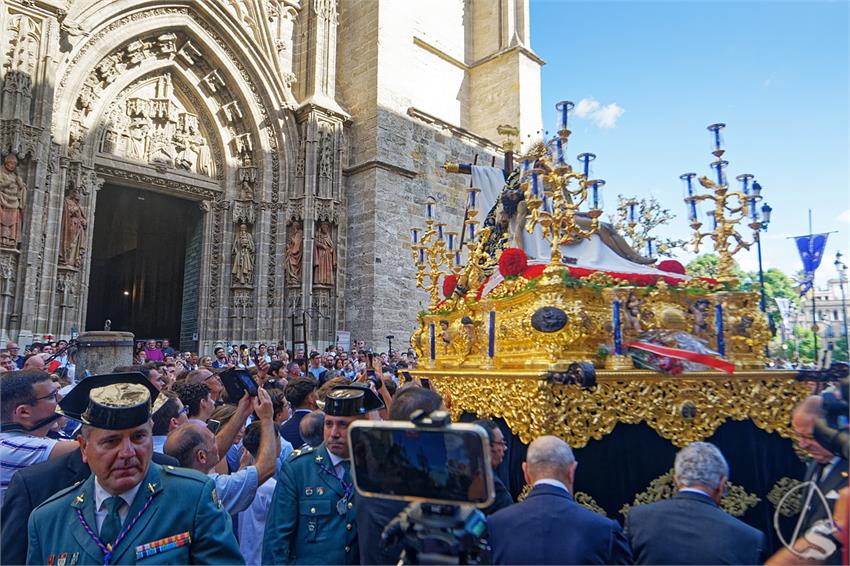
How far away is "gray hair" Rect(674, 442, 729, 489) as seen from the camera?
272 cm

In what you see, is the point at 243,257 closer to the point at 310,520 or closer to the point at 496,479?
the point at 310,520

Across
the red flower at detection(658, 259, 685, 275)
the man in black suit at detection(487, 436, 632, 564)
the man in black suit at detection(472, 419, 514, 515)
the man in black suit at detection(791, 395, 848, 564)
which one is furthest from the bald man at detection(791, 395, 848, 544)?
the red flower at detection(658, 259, 685, 275)

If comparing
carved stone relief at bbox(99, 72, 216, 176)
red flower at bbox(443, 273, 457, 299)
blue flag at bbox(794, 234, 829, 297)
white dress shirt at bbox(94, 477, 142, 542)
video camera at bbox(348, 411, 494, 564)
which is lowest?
white dress shirt at bbox(94, 477, 142, 542)

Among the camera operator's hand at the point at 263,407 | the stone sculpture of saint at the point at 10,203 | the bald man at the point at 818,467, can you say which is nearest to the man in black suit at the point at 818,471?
the bald man at the point at 818,467

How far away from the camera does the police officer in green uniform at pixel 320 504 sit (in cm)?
313

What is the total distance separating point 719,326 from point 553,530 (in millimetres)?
3996

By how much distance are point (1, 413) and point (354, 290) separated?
14.9 m

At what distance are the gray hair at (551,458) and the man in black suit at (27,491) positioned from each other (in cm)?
192

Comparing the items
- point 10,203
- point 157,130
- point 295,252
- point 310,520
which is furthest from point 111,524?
point 157,130

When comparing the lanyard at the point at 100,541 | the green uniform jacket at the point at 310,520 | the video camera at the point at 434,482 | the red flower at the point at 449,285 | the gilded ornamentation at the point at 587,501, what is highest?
the red flower at the point at 449,285

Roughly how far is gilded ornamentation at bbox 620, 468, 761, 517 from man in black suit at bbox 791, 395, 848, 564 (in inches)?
72.2

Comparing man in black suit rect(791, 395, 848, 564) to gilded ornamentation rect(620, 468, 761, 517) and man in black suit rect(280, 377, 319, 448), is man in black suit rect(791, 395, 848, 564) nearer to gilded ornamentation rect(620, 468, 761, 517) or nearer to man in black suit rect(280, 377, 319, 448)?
gilded ornamentation rect(620, 468, 761, 517)

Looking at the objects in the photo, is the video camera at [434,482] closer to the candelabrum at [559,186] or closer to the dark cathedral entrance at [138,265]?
the candelabrum at [559,186]

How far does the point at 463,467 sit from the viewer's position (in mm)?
1694
